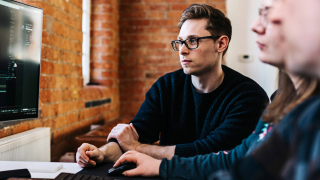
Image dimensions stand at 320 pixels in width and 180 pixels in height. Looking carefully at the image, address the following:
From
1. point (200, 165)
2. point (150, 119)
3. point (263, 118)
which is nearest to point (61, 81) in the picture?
point (150, 119)

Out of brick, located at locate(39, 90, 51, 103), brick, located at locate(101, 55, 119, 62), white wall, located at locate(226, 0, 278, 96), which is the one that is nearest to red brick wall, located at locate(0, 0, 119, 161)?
brick, located at locate(39, 90, 51, 103)

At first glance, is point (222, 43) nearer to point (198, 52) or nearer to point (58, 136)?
point (198, 52)

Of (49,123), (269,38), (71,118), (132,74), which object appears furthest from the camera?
(132,74)

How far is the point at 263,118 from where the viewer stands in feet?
2.37

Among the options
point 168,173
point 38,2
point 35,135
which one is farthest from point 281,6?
point 38,2

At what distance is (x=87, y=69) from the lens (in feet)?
10.0

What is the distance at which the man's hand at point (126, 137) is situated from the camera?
1328 millimetres

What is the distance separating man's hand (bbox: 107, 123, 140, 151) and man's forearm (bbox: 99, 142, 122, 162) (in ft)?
0.10

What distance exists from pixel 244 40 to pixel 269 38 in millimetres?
3033

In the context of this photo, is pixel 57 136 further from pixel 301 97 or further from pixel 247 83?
pixel 301 97

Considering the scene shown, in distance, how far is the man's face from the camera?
1.55 metres

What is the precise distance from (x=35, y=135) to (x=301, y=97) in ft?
4.51

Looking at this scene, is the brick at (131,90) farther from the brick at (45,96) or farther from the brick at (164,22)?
the brick at (45,96)

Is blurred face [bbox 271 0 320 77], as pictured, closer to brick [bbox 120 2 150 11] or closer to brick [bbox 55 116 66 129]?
brick [bbox 55 116 66 129]
